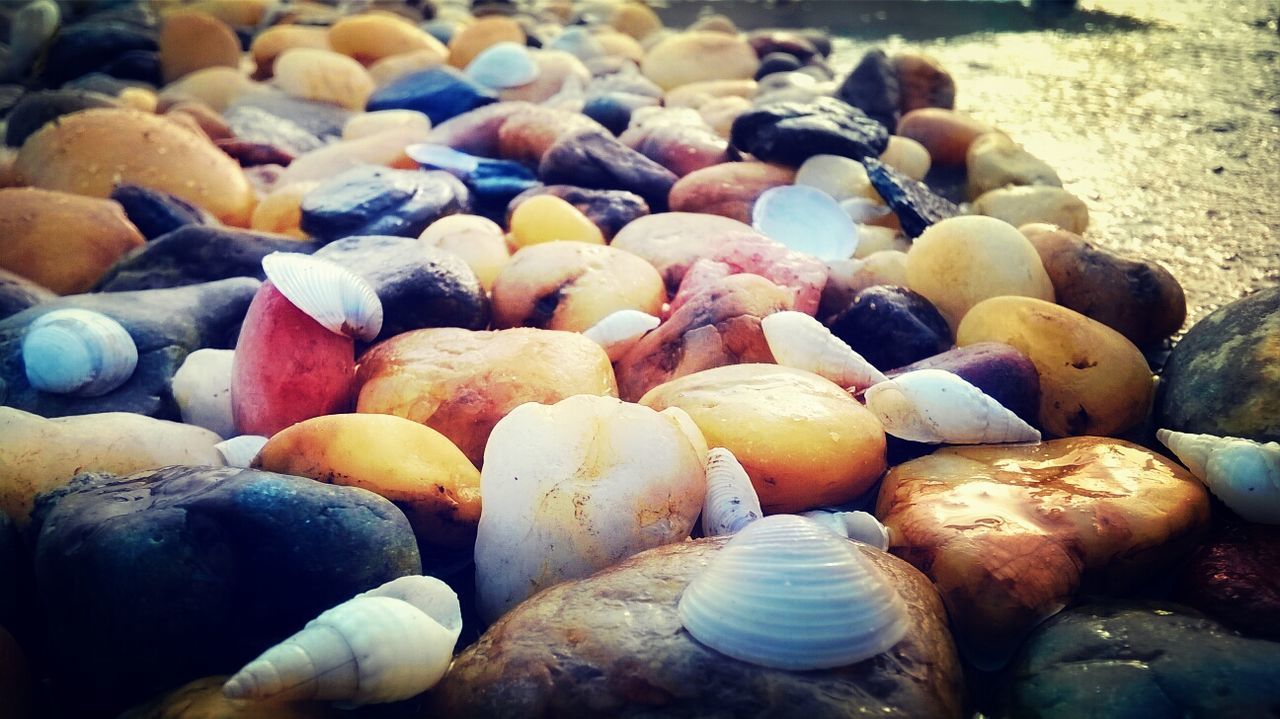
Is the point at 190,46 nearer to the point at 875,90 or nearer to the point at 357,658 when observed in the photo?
the point at 875,90

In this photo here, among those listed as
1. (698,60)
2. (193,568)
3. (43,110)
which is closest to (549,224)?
(193,568)

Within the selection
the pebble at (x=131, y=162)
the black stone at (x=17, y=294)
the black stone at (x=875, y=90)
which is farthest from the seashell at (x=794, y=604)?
the black stone at (x=875, y=90)

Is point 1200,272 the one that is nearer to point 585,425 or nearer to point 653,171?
point 653,171

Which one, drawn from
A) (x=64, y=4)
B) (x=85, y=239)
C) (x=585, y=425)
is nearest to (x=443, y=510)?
(x=585, y=425)

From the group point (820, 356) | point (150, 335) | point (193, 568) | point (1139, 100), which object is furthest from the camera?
point (1139, 100)

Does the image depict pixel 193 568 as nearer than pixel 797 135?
Yes

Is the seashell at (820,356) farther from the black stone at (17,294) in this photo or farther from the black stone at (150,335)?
the black stone at (17,294)

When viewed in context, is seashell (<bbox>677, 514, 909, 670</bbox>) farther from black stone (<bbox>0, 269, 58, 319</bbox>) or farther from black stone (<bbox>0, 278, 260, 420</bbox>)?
black stone (<bbox>0, 269, 58, 319</bbox>)

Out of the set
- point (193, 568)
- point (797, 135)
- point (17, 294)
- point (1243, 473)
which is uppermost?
point (797, 135)
